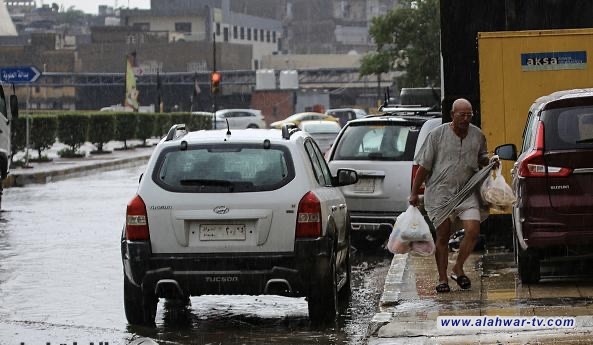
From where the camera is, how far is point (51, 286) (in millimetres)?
14195

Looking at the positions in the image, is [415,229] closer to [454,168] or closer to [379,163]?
[454,168]

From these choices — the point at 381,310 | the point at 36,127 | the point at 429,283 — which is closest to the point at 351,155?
the point at 429,283

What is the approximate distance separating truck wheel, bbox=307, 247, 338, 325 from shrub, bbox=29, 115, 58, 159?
102 feet

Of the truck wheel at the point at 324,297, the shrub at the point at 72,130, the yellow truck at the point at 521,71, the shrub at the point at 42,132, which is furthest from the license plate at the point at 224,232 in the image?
the shrub at the point at 72,130

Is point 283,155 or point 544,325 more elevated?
point 283,155

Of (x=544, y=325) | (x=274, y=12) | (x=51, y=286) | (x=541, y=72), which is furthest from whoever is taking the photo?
(x=274, y=12)

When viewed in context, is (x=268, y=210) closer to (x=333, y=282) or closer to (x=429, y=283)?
(x=333, y=282)

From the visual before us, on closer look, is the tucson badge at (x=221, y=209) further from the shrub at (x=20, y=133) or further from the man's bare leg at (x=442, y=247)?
A: the shrub at (x=20, y=133)

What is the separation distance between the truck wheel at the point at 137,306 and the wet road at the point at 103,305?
104 millimetres

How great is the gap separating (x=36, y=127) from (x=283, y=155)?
103ft

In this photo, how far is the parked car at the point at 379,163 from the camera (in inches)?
667

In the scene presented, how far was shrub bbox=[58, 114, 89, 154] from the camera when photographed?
154 ft

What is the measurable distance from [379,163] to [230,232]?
643 cm

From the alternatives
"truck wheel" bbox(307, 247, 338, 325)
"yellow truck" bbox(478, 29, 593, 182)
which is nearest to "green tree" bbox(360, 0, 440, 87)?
"yellow truck" bbox(478, 29, 593, 182)
